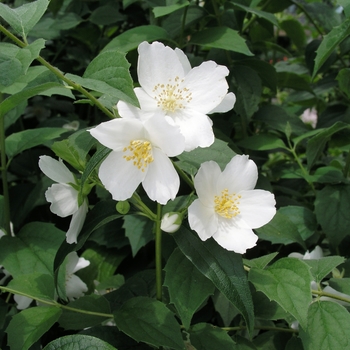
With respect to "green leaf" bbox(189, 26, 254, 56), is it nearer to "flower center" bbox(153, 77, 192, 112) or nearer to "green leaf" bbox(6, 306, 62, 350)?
"flower center" bbox(153, 77, 192, 112)

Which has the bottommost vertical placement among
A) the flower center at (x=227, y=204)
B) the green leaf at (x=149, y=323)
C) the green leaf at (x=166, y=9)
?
the green leaf at (x=149, y=323)

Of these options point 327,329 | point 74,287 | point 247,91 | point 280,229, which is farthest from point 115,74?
point 247,91

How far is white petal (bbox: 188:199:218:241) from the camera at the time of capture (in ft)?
3.05

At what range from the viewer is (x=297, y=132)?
181 centimetres

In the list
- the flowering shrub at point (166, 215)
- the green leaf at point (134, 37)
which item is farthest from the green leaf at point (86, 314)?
the green leaf at point (134, 37)

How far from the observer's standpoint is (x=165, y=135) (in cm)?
86

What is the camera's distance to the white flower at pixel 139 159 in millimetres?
861

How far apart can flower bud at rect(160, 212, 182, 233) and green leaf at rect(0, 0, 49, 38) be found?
1.49ft

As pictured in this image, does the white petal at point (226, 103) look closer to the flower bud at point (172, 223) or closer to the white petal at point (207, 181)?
the white petal at point (207, 181)

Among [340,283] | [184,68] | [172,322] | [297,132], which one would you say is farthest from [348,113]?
[172,322]

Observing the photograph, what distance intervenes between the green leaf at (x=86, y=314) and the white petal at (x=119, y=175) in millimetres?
386

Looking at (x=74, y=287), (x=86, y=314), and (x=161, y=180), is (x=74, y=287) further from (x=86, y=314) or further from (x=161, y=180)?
(x=161, y=180)

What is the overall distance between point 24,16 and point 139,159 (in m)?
0.37

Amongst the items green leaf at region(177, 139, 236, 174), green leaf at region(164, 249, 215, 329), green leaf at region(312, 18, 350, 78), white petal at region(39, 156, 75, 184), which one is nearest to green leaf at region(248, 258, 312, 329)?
green leaf at region(164, 249, 215, 329)
